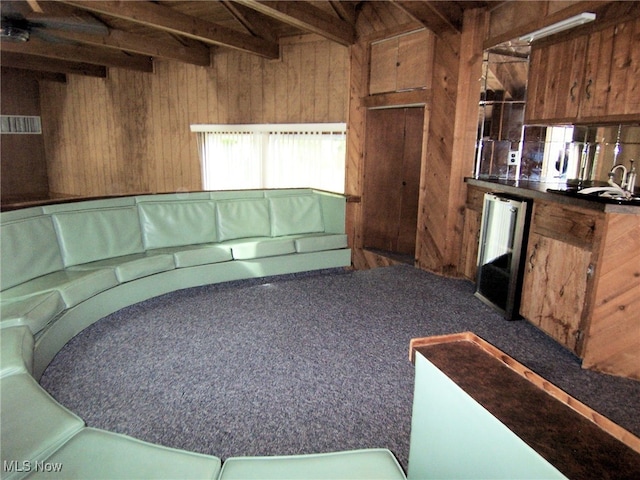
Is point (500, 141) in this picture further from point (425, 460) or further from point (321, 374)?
point (425, 460)

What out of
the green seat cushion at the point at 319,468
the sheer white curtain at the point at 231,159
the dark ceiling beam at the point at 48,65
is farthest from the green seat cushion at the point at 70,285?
the dark ceiling beam at the point at 48,65

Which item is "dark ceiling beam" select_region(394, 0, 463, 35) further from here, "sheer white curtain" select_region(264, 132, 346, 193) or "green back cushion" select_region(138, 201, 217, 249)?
"green back cushion" select_region(138, 201, 217, 249)

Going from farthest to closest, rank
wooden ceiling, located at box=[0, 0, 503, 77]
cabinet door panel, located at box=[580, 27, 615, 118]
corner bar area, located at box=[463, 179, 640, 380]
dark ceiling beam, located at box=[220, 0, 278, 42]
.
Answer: dark ceiling beam, located at box=[220, 0, 278, 42] < wooden ceiling, located at box=[0, 0, 503, 77] < cabinet door panel, located at box=[580, 27, 615, 118] < corner bar area, located at box=[463, 179, 640, 380]

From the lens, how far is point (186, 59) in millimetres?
6309

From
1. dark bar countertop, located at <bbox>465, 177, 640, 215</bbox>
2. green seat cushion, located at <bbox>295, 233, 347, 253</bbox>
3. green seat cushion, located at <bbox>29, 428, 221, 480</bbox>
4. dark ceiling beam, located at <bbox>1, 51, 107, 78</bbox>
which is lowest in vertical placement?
green seat cushion, located at <bbox>295, 233, 347, 253</bbox>

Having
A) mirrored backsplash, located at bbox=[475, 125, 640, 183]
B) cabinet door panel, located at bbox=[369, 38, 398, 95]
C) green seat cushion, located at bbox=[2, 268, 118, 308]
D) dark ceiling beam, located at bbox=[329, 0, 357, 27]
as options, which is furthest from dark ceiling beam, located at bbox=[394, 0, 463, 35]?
green seat cushion, located at bbox=[2, 268, 118, 308]

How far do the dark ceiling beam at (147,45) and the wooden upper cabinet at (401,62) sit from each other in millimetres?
2923

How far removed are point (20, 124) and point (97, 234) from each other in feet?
21.7

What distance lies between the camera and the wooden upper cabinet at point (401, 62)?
14.4 ft

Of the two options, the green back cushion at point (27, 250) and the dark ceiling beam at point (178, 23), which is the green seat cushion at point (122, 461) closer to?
the green back cushion at point (27, 250)

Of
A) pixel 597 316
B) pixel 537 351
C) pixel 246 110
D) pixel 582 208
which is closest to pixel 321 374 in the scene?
pixel 537 351

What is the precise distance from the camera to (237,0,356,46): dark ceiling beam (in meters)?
3.98

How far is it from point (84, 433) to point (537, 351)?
105 inches

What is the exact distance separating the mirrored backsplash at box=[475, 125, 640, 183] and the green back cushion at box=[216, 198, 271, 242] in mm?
2239
